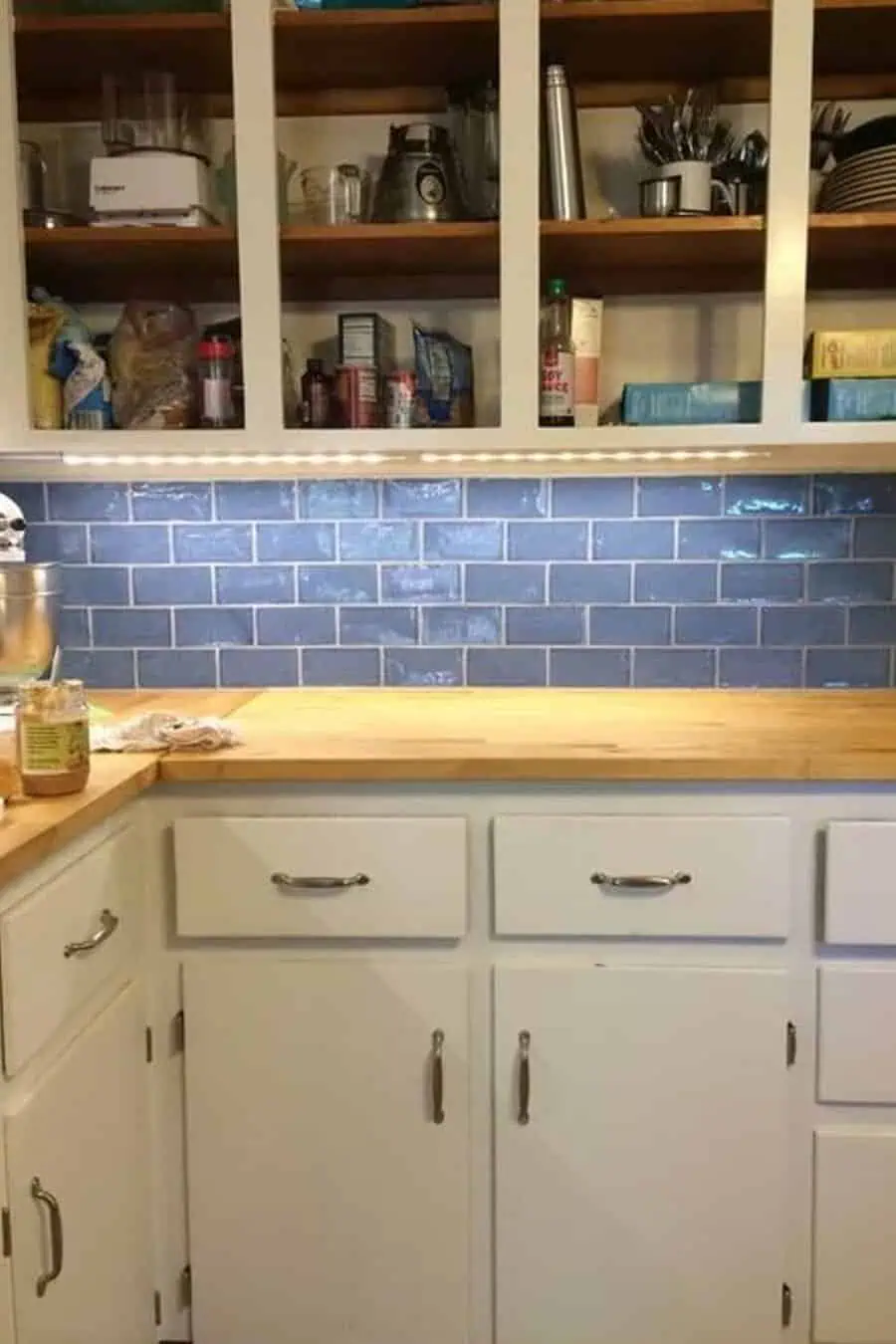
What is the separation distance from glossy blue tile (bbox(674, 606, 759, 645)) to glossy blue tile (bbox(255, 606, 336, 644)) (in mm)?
629

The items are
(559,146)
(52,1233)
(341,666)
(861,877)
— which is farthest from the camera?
(341,666)

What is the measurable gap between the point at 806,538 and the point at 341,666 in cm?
→ 86

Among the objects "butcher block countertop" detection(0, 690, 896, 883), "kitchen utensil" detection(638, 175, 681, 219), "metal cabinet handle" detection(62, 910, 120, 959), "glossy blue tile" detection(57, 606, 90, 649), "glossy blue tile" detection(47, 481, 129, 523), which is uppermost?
"kitchen utensil" detection(638, 175, 681, 219)

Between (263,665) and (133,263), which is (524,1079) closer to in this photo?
(263,665)

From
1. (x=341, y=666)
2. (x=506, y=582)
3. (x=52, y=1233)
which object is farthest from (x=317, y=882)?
(x=506, y=582)

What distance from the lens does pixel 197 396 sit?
6.34ft

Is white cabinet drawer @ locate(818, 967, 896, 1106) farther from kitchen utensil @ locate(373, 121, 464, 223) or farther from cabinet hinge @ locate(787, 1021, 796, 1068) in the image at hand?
kitchen utensil @ locate(373, 121, 464, 223)

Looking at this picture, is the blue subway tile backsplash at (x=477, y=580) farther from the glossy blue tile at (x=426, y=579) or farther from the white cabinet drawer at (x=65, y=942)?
the white cabinet drawer at (x=65, y=942)

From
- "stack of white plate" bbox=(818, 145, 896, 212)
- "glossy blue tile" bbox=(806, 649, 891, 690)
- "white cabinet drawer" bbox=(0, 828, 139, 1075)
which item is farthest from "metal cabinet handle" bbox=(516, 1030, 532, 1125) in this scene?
"stack of white plate" bbox=(818, 145, 896, 212)

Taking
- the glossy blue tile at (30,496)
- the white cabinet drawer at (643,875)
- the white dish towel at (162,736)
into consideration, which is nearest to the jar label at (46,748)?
the white dish towel at (162,736)

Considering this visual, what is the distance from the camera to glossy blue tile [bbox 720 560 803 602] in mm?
2100

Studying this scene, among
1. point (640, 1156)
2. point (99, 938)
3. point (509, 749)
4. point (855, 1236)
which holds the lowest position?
point (855, 1236)

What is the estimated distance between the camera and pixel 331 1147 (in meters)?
1.62

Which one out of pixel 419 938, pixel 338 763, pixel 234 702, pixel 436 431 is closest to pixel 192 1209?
pixel 419 938
